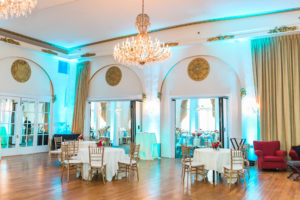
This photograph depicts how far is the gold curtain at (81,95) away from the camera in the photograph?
12.9 m

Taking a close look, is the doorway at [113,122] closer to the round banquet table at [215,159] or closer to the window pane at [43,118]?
the window pane at [43,118]

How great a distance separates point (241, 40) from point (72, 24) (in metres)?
6.50

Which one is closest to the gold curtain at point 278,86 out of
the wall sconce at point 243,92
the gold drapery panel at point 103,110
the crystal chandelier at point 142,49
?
the wall sconce at point 243,92

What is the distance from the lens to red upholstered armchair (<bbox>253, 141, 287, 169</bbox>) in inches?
309

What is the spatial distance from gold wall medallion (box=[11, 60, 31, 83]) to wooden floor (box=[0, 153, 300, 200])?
505 cm

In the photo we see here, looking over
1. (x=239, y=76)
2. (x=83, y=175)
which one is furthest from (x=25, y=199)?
(x=239, y=76)

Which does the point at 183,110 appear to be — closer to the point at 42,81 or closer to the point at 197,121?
the point at 197,121

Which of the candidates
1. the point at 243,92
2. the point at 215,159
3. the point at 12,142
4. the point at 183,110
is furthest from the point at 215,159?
the point at 12,142

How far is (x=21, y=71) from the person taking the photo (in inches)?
448

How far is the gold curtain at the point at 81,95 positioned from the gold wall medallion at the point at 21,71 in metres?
2.47

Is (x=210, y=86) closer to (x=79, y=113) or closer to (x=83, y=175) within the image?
(x=83, y=175)

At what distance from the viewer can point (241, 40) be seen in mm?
9430

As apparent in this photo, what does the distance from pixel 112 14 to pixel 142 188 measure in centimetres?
619

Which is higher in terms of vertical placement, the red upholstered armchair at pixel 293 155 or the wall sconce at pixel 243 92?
the wall sconce at pixel 243 92
